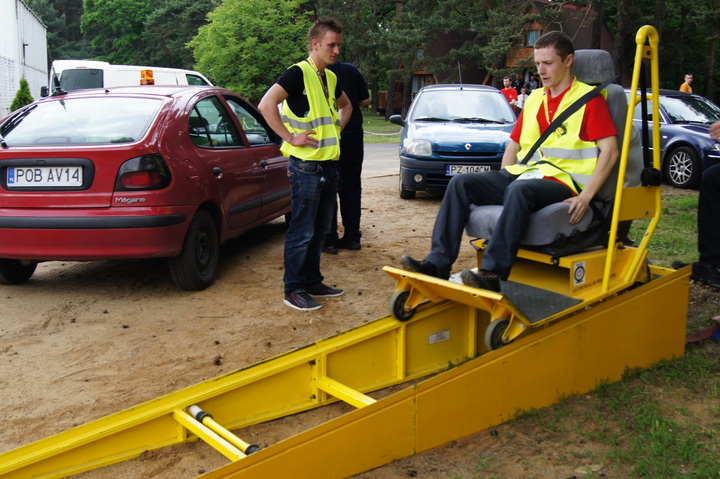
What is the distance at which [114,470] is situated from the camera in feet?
9.91

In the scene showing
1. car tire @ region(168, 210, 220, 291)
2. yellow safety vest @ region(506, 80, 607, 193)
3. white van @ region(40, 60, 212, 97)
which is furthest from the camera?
white van @ region(40, 60, 212, 97)

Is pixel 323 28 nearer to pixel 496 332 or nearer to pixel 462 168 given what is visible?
pixel 496 332

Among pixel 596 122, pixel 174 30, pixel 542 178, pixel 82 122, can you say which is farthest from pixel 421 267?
pixel 174 30

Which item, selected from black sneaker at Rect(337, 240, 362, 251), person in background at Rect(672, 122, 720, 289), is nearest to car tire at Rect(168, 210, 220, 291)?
black sneaker at Rect(337, 240, 362, 251)

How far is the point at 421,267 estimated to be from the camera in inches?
149

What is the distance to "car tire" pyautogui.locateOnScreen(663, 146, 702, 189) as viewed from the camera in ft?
38.1

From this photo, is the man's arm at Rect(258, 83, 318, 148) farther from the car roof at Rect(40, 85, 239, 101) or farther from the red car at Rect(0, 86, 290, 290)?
the car roof at Rect(40, 85, 239, 101)

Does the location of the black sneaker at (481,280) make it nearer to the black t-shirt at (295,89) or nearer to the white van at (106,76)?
the black t-shirt at (295,89)

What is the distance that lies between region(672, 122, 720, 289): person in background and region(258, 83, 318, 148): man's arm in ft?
9.76

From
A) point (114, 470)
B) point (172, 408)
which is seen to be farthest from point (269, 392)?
point (114, 470)

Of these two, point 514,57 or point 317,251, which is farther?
point 514,57

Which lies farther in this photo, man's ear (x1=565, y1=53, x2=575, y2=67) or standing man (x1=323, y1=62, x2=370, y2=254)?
standing man (x1=323, y1=62, x2=370, y2=254)

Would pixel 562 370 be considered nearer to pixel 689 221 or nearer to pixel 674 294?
pixel 674 294

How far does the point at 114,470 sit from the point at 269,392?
78 cm
